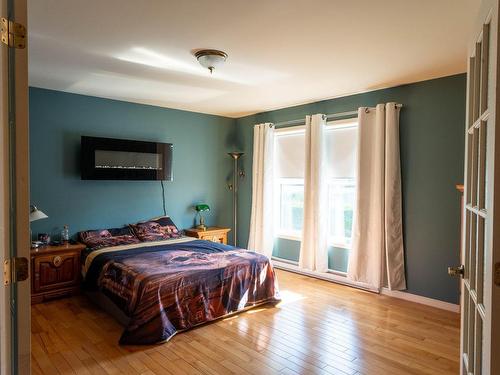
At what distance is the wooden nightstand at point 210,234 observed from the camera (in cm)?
520

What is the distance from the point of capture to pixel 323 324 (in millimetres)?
3271

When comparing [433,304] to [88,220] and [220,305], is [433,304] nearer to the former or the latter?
[220,305]

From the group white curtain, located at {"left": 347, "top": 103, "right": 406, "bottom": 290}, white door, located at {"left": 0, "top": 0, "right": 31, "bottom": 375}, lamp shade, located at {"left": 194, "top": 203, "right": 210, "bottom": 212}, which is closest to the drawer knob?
lamp shade, located at {"left": 194, "top": 203, "right": 210, "bottom": 212}

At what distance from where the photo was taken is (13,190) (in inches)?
46.0

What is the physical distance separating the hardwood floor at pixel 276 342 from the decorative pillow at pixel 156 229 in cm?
113

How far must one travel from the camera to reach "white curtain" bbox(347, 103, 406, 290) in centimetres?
397

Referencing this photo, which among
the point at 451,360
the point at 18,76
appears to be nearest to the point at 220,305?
the point at 451,360

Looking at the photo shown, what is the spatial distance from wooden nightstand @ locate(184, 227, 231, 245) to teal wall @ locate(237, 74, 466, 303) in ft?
8.86

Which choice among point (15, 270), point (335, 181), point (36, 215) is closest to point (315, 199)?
point (335, 181)

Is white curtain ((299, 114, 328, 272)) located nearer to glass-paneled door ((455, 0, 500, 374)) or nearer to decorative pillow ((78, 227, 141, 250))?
decorative pillow ((78, 227, 141, 250))

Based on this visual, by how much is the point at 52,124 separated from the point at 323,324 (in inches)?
152

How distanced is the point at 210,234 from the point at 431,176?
3.15 m

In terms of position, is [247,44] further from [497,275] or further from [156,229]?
[156,229]

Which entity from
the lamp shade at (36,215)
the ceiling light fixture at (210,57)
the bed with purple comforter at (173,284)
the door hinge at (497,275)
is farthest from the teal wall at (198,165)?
the door hinge at (497,275)
